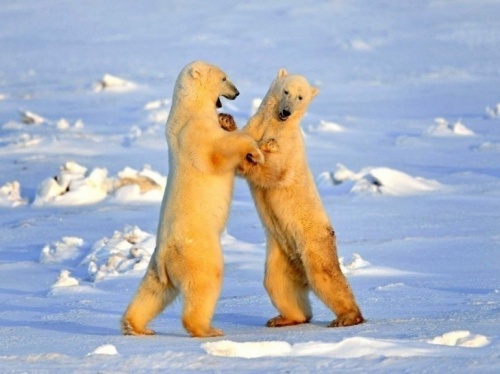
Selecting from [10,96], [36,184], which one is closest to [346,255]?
[36,184]

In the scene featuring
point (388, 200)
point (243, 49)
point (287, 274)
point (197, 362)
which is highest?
point (243, 49)

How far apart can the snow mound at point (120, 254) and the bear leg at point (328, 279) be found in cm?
235

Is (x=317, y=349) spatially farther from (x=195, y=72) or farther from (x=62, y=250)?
(x=62, y=250)

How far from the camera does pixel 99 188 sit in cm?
1191

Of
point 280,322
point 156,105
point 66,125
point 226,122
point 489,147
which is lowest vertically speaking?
point 280,322

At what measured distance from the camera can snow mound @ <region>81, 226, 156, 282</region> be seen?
319 inches

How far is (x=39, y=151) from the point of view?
14.7m

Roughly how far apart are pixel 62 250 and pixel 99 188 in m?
2.82

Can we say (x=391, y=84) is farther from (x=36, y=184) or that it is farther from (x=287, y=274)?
(x=287, y=274)

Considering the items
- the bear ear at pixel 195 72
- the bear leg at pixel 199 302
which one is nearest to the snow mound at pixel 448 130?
the bear ear at pixel 195 72

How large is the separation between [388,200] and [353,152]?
12.3ft

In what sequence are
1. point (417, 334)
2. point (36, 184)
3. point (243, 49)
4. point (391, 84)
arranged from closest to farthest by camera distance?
1. point (417, 334)
2. point (36, 184)
3. point (391, 84)
4. point (243, 49)

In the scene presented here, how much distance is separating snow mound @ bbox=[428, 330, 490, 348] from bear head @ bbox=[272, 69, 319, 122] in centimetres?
194

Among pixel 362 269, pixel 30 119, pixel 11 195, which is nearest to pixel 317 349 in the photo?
pixel 362 269
